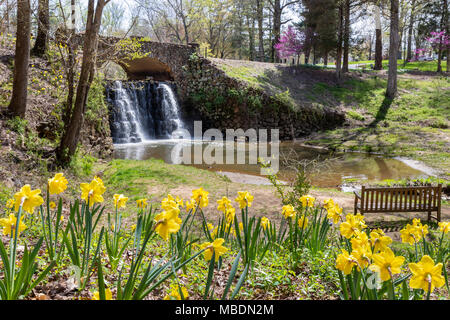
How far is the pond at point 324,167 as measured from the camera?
9.16 metres

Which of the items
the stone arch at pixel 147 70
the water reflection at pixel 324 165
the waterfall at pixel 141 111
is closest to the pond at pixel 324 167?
the water reflection at pixel 324 165

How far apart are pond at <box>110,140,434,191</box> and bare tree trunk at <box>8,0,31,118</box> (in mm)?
4567

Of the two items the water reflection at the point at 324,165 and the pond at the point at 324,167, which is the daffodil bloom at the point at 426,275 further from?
the water reflection at the point at 324,165

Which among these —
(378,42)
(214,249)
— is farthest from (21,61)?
(378,42)

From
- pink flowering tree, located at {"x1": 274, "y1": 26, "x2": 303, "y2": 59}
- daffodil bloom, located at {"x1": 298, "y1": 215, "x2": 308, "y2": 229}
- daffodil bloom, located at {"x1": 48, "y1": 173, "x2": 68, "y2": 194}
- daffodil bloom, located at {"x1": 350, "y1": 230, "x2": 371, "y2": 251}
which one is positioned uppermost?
pink flowering tree, located at {"x1": 274, "y1": 26, "x2": 303, "y2": 59}

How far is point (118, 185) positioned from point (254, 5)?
25958mm

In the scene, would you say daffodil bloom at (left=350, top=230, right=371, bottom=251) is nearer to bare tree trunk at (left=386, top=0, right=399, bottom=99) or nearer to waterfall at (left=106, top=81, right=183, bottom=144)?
waterfall at (left=106, top=81, right=183, bottom=144)

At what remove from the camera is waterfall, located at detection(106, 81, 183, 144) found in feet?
49.5

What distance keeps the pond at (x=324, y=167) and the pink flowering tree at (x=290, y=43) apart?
9.70m

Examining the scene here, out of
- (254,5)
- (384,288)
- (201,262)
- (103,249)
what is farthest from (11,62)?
(254,5)

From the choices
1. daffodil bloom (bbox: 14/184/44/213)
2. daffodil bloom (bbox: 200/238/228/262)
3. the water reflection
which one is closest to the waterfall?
the water reflection

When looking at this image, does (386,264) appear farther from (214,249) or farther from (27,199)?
(27,199)

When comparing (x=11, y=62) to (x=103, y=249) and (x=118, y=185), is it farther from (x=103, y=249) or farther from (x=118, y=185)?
(x=103, y=249)

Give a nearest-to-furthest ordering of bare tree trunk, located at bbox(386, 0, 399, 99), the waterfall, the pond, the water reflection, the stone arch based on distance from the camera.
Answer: the pond → the water reflection → the waterfall → bare tree trunk, located at bbox(386, 0, 399, 99) → the stone arch
